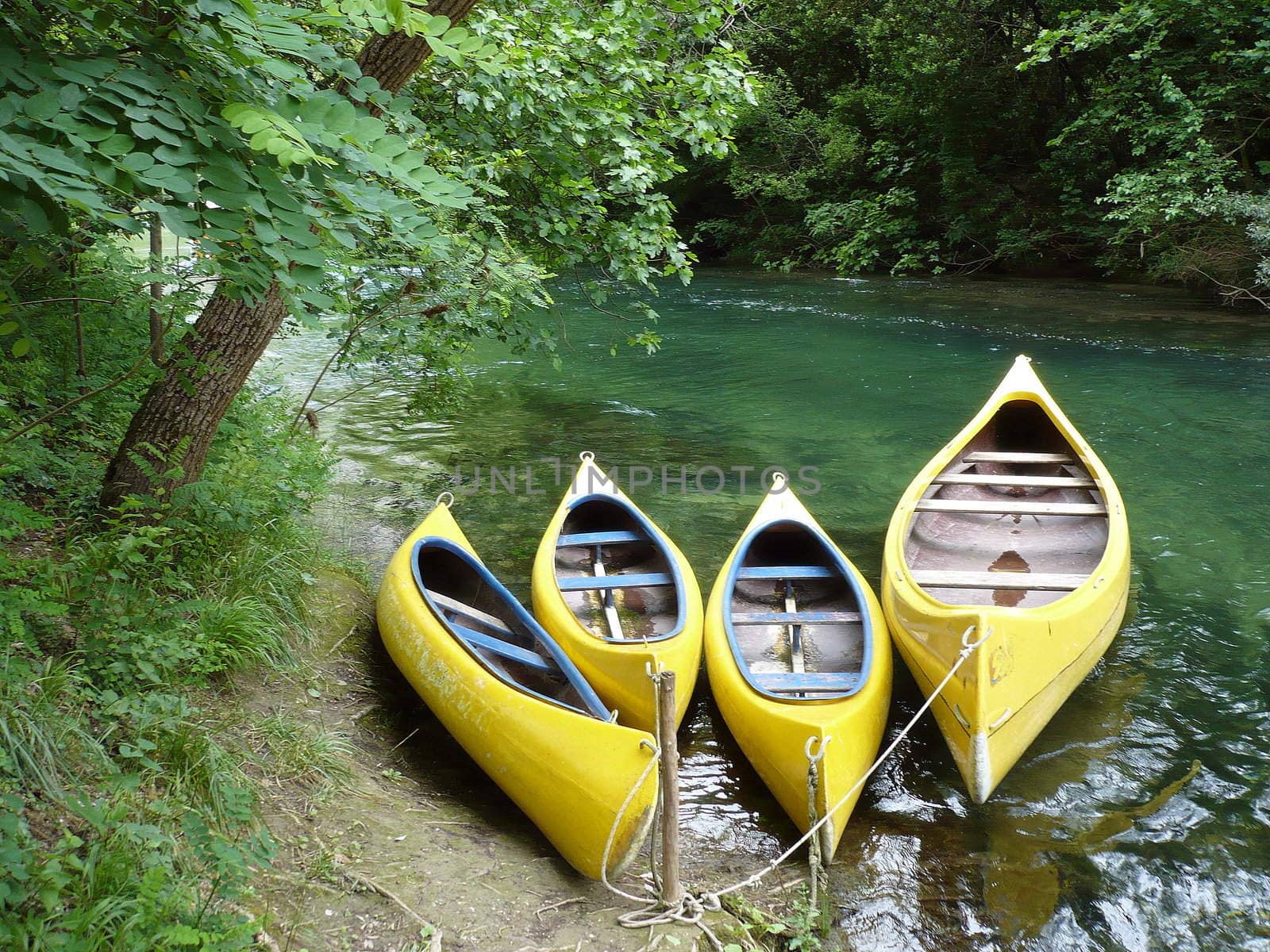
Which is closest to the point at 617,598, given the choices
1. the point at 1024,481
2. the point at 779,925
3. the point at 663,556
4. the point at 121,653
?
the point at 663,556

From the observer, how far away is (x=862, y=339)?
12.7 meters

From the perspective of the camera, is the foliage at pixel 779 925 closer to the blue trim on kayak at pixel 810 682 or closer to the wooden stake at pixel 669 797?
the wooden stake at pixel 669 797

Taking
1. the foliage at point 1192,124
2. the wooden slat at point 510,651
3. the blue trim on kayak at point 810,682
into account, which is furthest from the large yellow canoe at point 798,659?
the foliage at point 1192,124

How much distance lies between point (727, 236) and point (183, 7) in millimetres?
21846

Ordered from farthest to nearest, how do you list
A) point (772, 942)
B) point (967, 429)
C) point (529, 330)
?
1. point (529, 330)
2. point (967, 429)
3. point (772, 942)

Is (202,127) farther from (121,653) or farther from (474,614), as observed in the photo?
(474,614)

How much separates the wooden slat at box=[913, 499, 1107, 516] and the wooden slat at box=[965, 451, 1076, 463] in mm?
554

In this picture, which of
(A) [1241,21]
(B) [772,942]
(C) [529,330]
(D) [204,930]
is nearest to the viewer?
(D) [204,930]

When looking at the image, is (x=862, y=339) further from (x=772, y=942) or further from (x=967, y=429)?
(x=772, y=942)

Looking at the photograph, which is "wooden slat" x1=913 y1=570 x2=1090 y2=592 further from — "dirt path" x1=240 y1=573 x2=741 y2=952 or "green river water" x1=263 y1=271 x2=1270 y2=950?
"dirt path" x1=240 y1=573 x2=741 y2=952

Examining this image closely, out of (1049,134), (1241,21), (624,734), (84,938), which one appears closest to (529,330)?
(624,734)

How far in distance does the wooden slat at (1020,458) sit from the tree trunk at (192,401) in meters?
4.19

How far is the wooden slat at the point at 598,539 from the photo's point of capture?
16.6ft

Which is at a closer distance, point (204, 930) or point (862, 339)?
point (204, 930)
